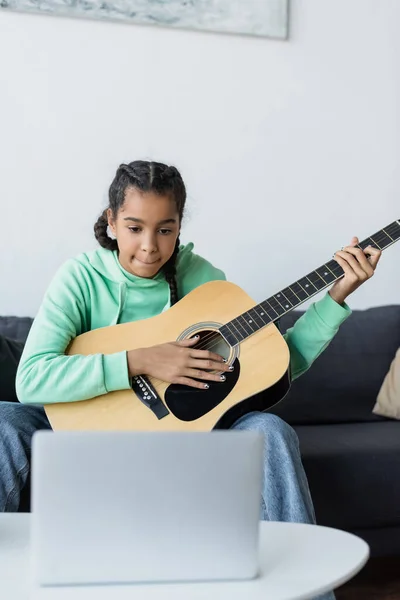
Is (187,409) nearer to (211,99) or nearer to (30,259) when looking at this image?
(30,259)

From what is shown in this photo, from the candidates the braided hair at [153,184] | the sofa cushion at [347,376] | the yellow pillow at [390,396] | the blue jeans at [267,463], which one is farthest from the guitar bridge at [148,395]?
the yellow pillow at [390,396]

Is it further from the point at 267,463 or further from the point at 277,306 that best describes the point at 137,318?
the point at 267,463

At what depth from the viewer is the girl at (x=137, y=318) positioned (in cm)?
140

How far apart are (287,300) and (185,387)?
11.0 inches

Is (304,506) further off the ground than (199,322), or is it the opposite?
(199,322)

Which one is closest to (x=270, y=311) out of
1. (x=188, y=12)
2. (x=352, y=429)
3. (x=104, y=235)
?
(x=104, y=235)

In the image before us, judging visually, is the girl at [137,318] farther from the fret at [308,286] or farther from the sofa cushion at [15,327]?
the sofa cushion at [15,327]

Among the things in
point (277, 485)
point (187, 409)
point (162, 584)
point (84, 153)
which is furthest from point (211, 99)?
point (162, 584)

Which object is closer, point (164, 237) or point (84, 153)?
point (164, 237)

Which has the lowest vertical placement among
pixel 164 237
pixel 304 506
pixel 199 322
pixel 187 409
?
pixel 304 506

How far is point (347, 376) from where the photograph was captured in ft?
7.36

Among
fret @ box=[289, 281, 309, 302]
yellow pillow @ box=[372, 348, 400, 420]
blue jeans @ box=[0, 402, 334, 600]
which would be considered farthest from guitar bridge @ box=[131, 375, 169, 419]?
yellow pillow @ box=[372, 348, 400, 420]

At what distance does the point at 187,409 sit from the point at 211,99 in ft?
4.15

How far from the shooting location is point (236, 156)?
245 cm
